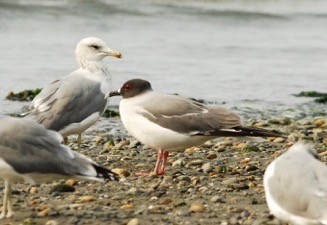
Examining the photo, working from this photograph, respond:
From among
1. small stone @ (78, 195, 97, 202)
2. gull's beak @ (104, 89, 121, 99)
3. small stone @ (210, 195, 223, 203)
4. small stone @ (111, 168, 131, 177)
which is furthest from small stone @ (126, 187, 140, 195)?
gull's beak @ (104, 89, 121, 99)

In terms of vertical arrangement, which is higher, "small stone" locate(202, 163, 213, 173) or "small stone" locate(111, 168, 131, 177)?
"small stone" locate(202, 163, 213, 173)

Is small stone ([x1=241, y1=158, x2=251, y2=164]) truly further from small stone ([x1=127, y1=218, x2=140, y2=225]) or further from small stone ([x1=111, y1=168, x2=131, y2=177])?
small stone ([x1=127, y1=218, x2=140, y2=225])

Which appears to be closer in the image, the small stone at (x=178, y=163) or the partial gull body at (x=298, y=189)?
the partial gull body at (x=298, y=189)

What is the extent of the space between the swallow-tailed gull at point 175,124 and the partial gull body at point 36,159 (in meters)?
1.76

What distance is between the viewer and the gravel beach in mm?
7965

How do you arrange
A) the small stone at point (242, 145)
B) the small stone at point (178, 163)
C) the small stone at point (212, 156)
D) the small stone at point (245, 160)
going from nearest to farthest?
the small stone at point (178, 163)
the small stone at point (245, 160)
the small stone at point (212, 156)
the small stone at point (242, 145)

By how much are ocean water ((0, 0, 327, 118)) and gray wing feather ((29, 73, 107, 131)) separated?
3600 mm

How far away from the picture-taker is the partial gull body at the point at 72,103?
10.5 m

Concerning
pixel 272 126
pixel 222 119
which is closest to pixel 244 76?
pixel 272 126

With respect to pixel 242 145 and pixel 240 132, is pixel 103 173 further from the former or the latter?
pixel 242 145

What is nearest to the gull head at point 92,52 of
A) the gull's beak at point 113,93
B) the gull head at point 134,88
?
the gull's beak at point 113,93

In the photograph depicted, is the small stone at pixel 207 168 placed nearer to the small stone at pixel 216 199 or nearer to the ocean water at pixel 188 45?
the small stone at pixel 216 199

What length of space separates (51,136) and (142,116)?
5.88 ft

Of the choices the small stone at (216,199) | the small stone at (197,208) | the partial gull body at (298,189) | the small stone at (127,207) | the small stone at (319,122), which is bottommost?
the small stone at (319,122)
